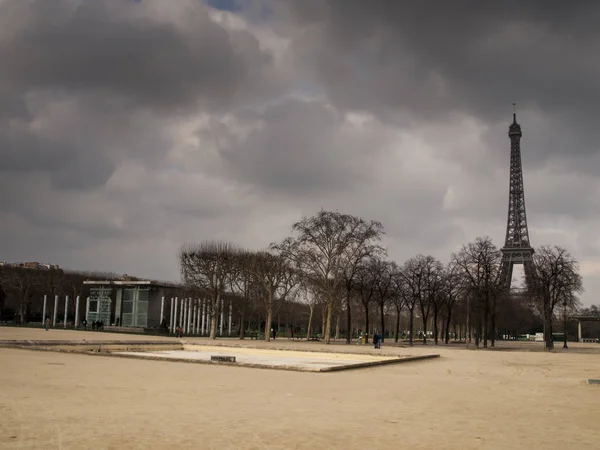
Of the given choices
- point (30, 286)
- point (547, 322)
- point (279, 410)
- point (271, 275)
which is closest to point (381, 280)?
point (271, 275)

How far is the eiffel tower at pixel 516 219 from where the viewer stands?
12194 cm

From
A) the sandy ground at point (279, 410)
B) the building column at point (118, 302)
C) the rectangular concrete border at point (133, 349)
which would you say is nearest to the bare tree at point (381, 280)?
the rectangular concrete border at point (133, 349)

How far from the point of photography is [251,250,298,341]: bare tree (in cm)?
6175

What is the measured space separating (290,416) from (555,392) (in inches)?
408

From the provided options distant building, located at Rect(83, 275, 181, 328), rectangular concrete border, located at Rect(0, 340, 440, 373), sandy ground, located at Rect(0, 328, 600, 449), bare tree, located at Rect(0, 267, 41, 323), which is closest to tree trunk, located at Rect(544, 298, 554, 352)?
rectangular concrete border, located at Rect(0, 340, 440, 373)

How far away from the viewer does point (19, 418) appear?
1099 cm

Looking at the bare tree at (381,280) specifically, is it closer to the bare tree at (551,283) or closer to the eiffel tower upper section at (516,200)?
the bare tree at (551,283)

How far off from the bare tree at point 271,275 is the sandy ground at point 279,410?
127ft

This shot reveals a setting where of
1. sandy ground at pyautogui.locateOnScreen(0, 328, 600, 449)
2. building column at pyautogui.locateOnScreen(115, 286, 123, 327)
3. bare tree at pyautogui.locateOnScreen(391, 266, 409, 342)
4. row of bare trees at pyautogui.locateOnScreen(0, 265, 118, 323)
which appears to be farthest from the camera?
building column at pyautogui.locateOnScreen(115, 286, 123, 327)

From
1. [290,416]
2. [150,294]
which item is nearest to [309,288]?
[150,294]

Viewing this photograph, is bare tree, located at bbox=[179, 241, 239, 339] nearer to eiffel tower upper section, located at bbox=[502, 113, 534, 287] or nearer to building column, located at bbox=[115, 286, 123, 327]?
building column, located at bbox=[115, 286, 123, 327]

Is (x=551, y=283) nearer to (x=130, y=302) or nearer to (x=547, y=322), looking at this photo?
(x=547, y=322)

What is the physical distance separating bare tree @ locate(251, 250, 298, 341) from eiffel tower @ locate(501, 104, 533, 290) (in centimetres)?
6563

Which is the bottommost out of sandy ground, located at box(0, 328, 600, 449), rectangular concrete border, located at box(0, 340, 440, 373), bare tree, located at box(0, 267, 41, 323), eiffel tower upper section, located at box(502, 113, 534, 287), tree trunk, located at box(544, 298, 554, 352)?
rectangular concrete border, located at box(0, 340, 440, 373)
